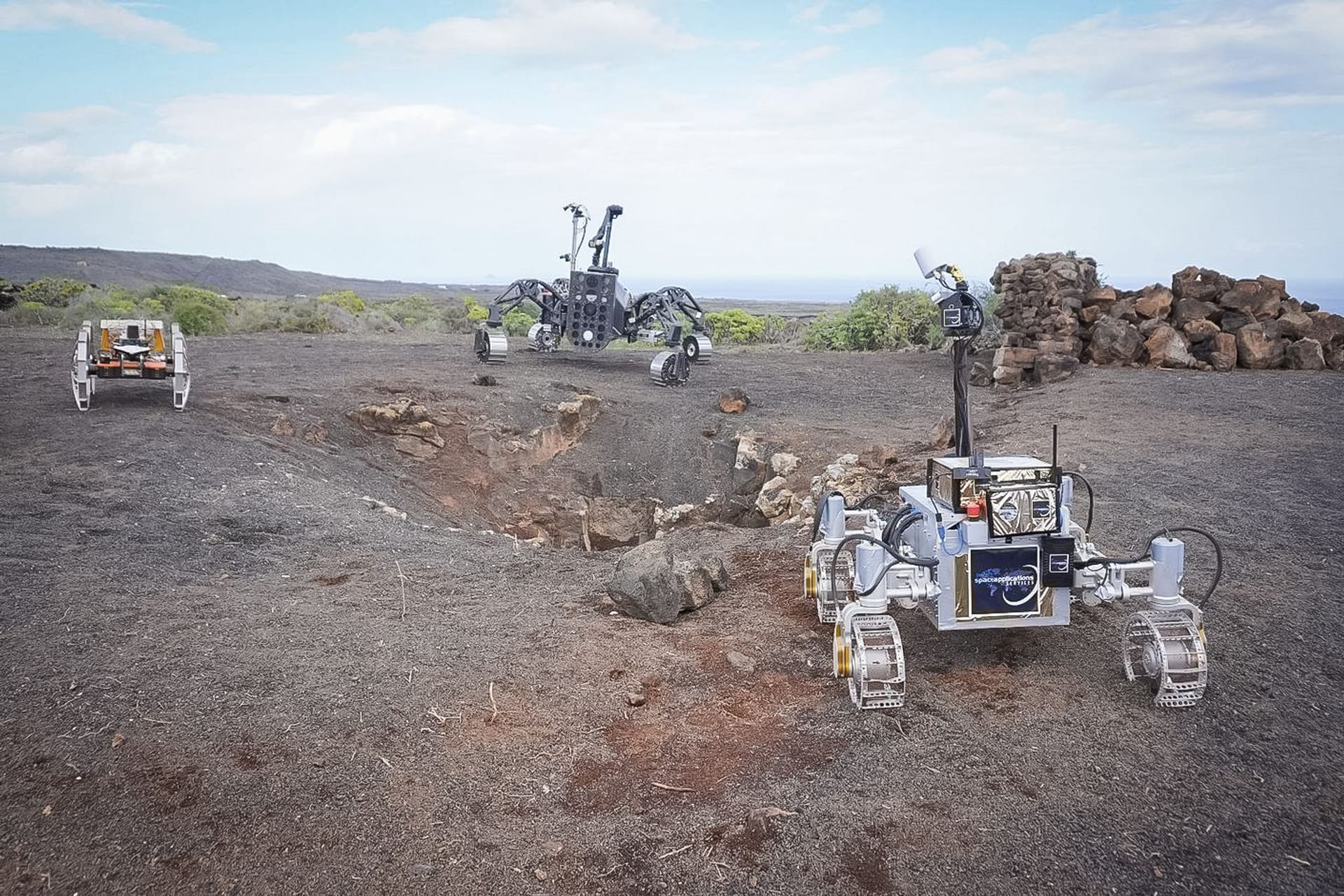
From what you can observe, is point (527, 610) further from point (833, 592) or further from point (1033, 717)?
point (1033, 717)

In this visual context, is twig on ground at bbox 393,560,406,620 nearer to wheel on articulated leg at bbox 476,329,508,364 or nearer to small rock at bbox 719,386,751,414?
small rock at bbox 719,386,751,414

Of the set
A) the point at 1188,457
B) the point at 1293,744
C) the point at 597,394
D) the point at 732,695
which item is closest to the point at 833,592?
the point at 732,695

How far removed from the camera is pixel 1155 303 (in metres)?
19.1

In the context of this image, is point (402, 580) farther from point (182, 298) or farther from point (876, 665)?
point (182, 298)

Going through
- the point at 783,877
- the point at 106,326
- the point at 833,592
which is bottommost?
the point at 783,877

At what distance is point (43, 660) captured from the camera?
17.6 feet

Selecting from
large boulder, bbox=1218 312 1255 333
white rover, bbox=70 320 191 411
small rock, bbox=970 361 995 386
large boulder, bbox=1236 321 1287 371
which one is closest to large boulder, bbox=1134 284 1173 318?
large boulder, bbox=1218 312 1255 333

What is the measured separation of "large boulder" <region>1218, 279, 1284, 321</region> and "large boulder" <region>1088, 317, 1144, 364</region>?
2.00 metres

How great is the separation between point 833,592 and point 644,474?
8228mm

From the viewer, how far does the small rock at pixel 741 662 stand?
560 centimetres

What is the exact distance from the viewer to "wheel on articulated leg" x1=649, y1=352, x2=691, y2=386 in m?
18.4

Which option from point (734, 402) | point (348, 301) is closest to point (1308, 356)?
point (734, 402)

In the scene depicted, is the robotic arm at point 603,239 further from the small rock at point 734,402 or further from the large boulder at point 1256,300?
the large boulder at point 1256,300

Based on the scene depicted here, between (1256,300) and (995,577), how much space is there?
1684 centimetres
